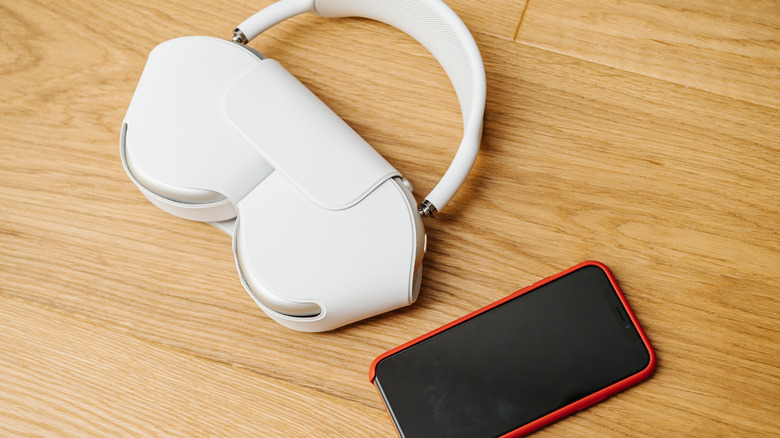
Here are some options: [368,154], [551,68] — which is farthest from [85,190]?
[551,68]

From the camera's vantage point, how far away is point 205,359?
459mm

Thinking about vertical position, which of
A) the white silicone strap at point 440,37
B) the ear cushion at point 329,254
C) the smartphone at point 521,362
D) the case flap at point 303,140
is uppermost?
the white silicone strap at point 440,37

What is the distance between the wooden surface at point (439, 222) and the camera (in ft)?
1.46

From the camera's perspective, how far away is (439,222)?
0.48 metres

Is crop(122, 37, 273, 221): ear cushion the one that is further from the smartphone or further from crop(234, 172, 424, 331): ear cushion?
the smartphone

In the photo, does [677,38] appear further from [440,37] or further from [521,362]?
[521,362]

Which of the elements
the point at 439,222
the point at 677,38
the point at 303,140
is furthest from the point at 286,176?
the point at 677,38

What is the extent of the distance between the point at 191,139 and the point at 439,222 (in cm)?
21

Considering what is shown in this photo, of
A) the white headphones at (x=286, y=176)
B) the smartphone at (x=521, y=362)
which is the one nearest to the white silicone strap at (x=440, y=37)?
the white headphones at (x=286, y=176)

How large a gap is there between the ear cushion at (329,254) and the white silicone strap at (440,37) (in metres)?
0.04

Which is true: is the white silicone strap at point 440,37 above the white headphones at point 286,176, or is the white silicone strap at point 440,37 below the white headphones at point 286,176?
above

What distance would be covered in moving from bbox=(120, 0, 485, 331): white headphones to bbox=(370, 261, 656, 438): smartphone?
6cm

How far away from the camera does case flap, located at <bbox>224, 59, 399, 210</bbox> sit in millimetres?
403

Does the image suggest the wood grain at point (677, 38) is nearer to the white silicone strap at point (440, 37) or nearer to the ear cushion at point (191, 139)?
the white silicone strap at point (440, 37)
